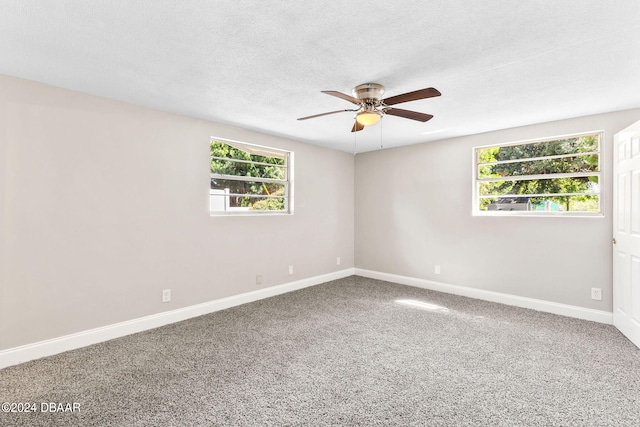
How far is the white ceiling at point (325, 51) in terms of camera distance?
1.64 m

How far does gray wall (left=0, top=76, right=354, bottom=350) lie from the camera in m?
2.49

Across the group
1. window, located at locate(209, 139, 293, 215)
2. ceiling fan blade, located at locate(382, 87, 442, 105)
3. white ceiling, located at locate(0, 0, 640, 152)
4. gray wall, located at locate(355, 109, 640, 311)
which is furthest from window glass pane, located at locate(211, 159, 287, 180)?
ceiling fan blade, located at locate(382, 87, 442, 105)

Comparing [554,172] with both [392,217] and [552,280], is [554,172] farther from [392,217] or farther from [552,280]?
[392,217]

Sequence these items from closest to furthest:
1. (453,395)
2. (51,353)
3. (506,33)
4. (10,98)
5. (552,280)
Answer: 1. (506,33)
2. (453,395)
3. (10,98)
4. (51,353)
5. (552,280)

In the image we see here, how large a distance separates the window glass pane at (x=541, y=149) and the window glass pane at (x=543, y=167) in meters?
0.08

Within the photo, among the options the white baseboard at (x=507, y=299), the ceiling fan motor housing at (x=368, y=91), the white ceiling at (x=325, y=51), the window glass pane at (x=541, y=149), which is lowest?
the white baseboard at (x=507, y=299)

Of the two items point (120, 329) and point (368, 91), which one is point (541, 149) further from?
point (120, 329)

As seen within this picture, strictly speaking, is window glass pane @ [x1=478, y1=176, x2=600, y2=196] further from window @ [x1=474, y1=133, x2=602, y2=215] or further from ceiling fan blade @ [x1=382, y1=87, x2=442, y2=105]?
ceiling fan blade @ [x1=382, y1=87, x2=442, y2=105]

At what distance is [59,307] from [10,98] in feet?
5.79

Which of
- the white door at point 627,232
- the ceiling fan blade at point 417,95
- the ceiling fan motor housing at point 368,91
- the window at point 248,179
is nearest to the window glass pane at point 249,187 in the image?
the window at point 248,179

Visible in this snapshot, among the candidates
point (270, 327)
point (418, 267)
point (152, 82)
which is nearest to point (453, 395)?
point (270, 327)

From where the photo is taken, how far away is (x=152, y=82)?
2576mm

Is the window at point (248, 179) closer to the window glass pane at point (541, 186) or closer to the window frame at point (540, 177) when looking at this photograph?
the window frame at point (540, 177)

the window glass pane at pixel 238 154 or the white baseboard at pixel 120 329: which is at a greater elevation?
the window glass pane at pixel 238 154
